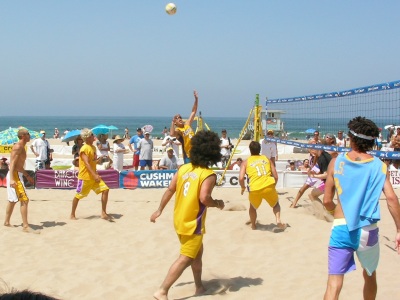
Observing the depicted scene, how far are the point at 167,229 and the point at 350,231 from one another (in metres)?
4.11

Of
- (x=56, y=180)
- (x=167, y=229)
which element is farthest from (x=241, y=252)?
(x=56, y=180)

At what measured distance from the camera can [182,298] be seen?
4559 millimetres

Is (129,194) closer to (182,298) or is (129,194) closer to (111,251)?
(111,251)

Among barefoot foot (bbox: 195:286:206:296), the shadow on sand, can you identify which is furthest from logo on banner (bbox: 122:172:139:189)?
barefoot foot (bbox: 195:286:206:296)

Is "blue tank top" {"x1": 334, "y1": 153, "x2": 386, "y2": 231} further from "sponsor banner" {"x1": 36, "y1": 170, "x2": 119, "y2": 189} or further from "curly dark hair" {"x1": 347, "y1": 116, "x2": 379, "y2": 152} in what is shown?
"sponsor banner" {"x1": 36, "y1": 170, "x2": 119, "y2": 189}

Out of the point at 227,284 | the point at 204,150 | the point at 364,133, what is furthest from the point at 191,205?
the point at 364,133

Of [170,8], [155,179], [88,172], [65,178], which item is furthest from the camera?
[155,179]

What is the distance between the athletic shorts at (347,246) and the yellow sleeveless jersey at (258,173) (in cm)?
328

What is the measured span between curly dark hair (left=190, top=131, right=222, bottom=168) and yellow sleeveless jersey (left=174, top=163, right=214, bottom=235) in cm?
8

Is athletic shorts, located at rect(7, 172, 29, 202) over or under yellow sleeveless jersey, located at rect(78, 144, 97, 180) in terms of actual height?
under

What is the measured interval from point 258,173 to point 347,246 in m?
3.45

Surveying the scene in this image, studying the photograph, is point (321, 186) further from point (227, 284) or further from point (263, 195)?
point (227, 284)

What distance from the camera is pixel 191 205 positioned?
4246mm

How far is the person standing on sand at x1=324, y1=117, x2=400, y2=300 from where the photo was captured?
3352mm
